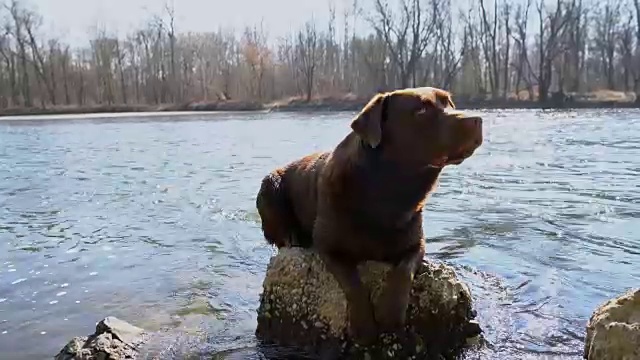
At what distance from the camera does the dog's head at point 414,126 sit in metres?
3.85

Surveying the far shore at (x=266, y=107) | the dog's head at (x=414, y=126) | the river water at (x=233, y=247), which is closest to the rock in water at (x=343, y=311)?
the river water at (x=233, y=247)

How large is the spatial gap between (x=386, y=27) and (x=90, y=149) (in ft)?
160

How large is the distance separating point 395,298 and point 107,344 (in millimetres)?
2151

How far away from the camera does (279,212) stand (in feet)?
18.1

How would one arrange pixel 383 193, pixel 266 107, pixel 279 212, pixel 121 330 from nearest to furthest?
pixel 383 193
pixel 121 330
pixel 279 212
pixel 266 107

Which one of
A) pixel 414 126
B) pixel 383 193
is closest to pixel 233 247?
pixel 383 193

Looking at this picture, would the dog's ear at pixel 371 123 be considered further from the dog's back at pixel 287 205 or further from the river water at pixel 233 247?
the river water at pixel 233 247

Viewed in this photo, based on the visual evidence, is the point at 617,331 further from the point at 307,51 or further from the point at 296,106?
the point at 307,51

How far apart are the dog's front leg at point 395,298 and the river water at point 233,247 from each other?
73 cm

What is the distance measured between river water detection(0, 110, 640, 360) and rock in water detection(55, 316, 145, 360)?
52 centimetres

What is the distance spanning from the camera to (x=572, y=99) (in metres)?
49.7

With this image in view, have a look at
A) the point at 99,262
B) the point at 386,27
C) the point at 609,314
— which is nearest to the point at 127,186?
the point at 99,262

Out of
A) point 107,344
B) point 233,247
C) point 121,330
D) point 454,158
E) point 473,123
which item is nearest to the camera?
point 473,123

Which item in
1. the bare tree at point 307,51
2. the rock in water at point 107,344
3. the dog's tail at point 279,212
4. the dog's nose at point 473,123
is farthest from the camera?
the bare tree at point 307,51
